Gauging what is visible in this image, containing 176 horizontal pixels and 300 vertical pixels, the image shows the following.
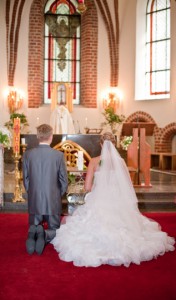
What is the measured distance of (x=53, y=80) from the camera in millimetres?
17328

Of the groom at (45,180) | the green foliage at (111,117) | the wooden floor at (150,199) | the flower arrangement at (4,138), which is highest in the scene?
the green foliage at (111,117)

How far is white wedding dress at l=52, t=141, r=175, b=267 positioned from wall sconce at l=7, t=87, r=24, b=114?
1131 cm

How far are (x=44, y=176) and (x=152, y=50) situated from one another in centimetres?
1209

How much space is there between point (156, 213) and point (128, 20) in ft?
34.5

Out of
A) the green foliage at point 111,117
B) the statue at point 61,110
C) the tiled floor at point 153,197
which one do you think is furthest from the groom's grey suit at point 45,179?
the green foliage at point 111,117

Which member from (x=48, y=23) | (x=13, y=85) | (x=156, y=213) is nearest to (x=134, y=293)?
(x=156, y=213)

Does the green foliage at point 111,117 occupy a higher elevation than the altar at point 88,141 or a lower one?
higher

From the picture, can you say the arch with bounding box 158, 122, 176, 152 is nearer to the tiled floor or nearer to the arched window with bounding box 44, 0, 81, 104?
the arched window with bounding box 44, 0, 81, 104

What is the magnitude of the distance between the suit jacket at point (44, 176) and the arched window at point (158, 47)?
11122mm

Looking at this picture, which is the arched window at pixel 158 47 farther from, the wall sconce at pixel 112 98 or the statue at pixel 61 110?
the statue at pixel 61 110

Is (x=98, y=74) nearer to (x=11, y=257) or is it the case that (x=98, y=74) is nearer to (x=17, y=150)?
(x=17, y=150)

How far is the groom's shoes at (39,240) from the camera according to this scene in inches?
195

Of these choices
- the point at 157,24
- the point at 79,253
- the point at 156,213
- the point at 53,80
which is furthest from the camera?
the point at 53,80

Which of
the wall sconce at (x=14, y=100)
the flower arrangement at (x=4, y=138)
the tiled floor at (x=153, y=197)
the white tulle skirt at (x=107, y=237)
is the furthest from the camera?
the wall sconce at (x=14, y=100)
